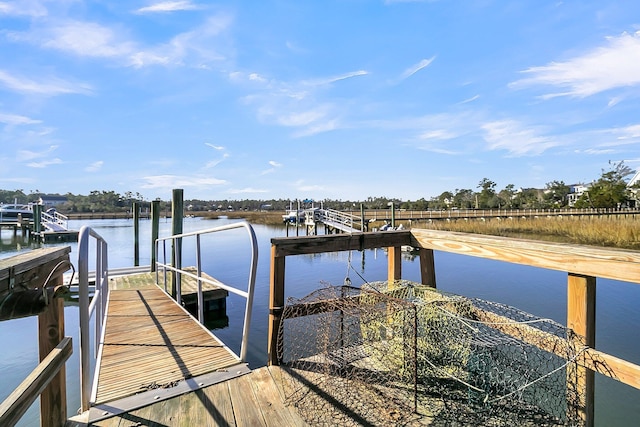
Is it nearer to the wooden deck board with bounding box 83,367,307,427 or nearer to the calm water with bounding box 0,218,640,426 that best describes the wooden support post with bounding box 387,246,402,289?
the calm water with bounding box 0,218,640,426

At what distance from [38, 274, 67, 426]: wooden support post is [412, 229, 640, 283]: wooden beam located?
2.20m

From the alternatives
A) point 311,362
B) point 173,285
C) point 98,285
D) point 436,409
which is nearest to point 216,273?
point 173,285

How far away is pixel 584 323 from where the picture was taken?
5.14ft

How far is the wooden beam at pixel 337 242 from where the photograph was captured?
2168 millimetres

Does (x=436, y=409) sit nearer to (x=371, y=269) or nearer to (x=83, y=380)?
(x=83, y=380)

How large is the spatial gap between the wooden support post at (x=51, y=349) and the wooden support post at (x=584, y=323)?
232 cm

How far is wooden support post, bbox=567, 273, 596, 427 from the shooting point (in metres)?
1.53

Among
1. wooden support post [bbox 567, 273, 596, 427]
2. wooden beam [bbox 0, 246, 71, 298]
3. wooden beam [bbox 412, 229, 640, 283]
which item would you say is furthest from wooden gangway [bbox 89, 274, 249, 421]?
wooden support post [bbox 567, 273, 596, 427]

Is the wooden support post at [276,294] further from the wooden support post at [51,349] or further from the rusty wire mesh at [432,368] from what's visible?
the wooden support post at [51,349]

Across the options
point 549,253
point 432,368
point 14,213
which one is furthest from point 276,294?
point 14,213

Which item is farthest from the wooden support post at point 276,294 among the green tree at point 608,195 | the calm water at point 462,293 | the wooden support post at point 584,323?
the green tree at point 608,195

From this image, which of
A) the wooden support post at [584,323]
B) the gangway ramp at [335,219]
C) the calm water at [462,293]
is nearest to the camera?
the wooden support post at [584,323]

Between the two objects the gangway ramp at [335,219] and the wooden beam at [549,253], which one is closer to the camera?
the wooden beam at [549,253]

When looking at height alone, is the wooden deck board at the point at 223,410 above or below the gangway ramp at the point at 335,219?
below
